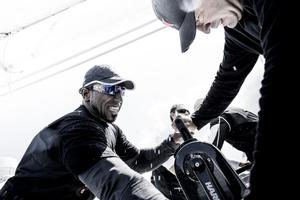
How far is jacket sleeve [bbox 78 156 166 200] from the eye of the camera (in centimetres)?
162

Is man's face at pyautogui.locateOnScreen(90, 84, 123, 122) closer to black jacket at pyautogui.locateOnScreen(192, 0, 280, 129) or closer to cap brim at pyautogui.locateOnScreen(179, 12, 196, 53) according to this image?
black jacket at pyautogui.locateOnScreen(192, 0, 280, 129)

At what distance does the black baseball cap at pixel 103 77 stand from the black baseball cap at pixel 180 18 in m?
1.21

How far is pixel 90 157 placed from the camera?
1.82 metres

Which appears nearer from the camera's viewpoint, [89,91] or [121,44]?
[89,91]

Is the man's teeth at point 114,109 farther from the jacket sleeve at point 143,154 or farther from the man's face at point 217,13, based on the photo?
the man's face at point 217,13

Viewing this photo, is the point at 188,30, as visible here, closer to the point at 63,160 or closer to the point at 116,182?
the point at 116,182

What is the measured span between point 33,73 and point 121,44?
0.99 metres

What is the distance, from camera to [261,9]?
0.69 meters

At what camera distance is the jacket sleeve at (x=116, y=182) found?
5.32ft

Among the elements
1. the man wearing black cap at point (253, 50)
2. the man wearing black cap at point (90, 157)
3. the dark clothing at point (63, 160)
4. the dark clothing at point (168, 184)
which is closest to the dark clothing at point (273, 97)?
the man wearing black cap at point (253, 50)

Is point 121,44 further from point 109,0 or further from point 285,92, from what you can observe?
point 285,92

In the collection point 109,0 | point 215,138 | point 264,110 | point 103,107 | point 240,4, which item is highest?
point 109,0

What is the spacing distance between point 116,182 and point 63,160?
1.16 feet

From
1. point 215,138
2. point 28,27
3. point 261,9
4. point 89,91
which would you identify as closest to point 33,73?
point 28,27
